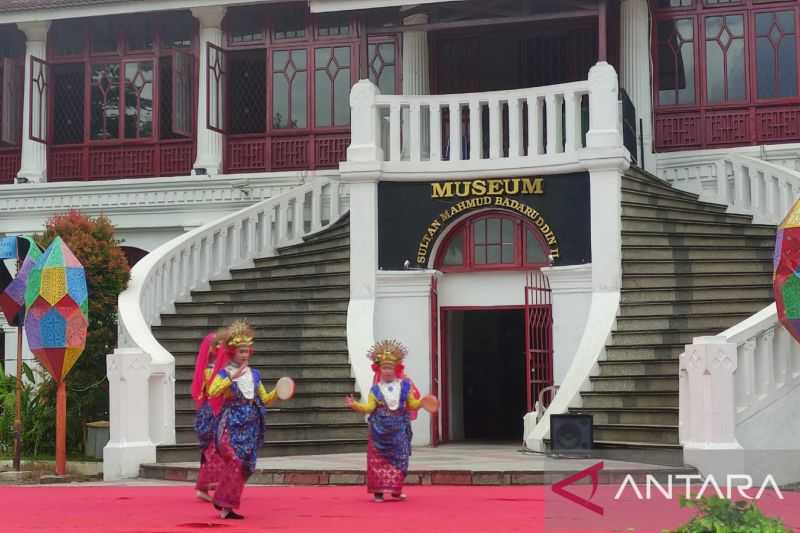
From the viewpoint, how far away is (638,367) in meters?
15.7

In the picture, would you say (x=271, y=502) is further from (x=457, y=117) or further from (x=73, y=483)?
(x=457, y=117)

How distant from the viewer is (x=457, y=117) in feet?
57.6

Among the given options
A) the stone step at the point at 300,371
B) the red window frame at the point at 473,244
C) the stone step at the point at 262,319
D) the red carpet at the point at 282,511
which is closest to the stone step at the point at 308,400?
the stone step at the point at 300,371

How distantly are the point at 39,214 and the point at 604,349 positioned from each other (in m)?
10.7

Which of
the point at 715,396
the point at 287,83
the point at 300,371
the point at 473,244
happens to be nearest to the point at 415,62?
the point at 287,83

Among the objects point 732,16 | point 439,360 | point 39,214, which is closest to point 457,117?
point 439,360

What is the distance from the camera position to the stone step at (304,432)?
52.0 feet

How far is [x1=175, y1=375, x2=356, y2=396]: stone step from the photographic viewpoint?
16.7 metres

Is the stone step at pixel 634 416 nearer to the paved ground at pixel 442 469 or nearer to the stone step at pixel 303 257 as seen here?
the paved ground at pixel 442 469

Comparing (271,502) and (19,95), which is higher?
(19,95)

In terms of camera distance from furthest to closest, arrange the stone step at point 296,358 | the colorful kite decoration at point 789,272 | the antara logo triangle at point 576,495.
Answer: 1. the stone step at point 296,358
2. the colorful kite decoration at point 789,272
3. the antara logo triangle at point 576,495

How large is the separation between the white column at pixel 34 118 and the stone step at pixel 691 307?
11094mm

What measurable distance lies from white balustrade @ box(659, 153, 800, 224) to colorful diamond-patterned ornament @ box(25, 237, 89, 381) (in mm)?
8629

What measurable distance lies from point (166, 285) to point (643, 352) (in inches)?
257
